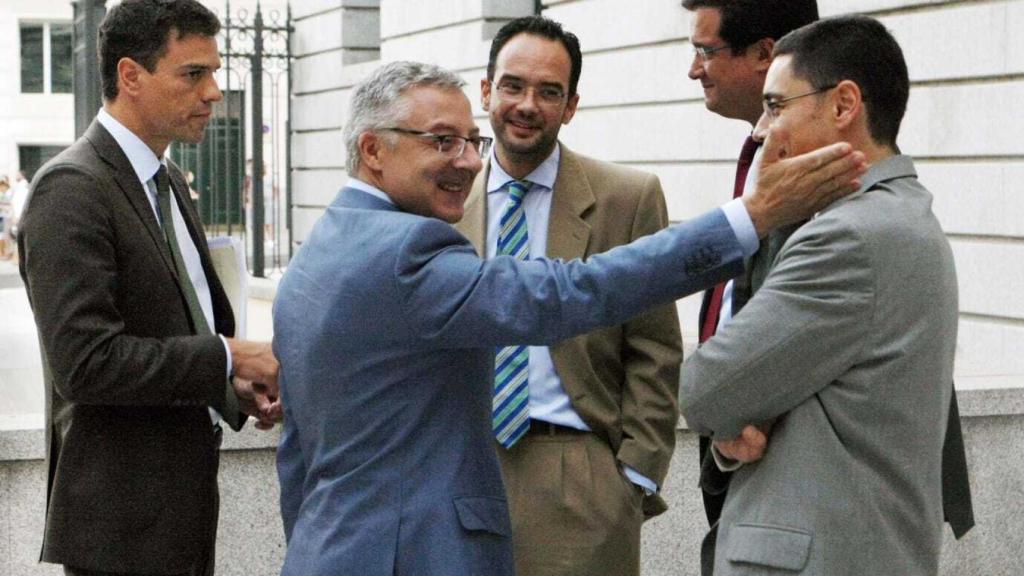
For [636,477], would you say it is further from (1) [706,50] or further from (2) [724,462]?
(1) [706,50]

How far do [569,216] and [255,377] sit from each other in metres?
0.99

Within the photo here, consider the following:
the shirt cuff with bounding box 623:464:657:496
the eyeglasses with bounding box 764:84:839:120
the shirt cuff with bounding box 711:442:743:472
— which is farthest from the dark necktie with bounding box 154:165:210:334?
the eyeglasses with bounding box 764:84:839:120

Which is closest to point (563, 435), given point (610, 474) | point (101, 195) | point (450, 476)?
point (610, 474)

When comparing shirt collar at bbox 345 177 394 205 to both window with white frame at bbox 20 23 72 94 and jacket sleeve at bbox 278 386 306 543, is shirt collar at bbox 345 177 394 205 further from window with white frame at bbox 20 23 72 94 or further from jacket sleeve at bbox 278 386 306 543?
window with white frame at bbox 20 23 72 94

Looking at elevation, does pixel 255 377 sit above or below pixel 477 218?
below

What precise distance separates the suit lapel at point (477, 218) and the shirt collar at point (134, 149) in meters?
0.88

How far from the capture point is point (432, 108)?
3277 millimetres

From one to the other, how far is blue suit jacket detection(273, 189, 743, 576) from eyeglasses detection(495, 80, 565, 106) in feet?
3.92

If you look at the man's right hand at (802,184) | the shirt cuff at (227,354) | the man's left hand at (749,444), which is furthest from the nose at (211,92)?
the man's left hand at (749,444)

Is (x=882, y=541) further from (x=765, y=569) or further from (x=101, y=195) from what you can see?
(x=101, y=195)

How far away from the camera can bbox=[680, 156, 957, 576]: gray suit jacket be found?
291 cm

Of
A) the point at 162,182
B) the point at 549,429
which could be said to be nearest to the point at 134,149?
the point at 162,182

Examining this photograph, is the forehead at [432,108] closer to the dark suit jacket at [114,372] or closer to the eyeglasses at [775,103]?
the eyeglasses at [775,103]

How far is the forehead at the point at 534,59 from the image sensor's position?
14.4ft
